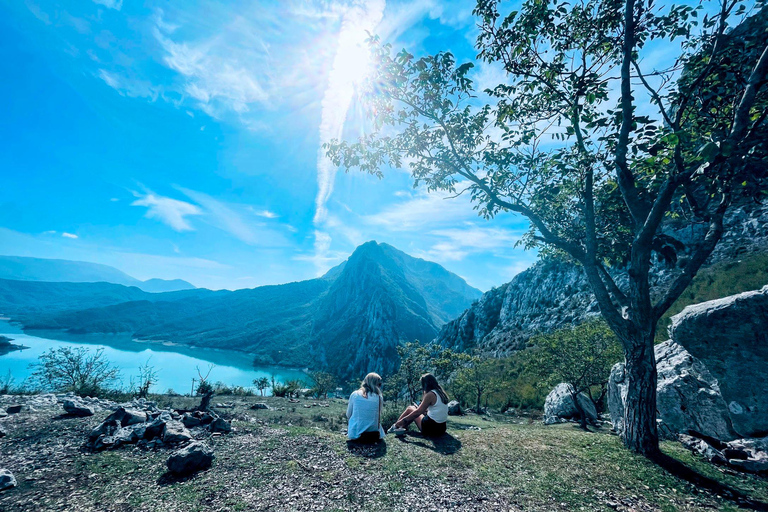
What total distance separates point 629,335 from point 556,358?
35.0ft

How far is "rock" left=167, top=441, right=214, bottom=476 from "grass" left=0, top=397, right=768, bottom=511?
267 millimetres

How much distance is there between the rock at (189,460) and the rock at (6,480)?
9.07 ft

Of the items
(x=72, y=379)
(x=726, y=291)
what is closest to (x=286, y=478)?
(x=72, y=379)

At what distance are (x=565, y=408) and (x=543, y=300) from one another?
7070 centimetres

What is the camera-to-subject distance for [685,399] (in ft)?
28.8

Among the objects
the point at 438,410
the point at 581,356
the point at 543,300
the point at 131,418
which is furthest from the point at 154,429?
the point at 543,300

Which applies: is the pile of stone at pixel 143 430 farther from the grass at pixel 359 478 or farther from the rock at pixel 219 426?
the grass at pixel 359 478

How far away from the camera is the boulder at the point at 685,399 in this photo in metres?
7.88

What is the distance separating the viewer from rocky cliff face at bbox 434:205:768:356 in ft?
140

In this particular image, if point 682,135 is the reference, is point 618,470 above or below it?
below

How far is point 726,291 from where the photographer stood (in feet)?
105

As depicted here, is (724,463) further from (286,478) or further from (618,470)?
(286,478)

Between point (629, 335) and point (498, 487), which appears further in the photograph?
point (629, 335)

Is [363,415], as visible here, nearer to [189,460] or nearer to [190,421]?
[189,460]
